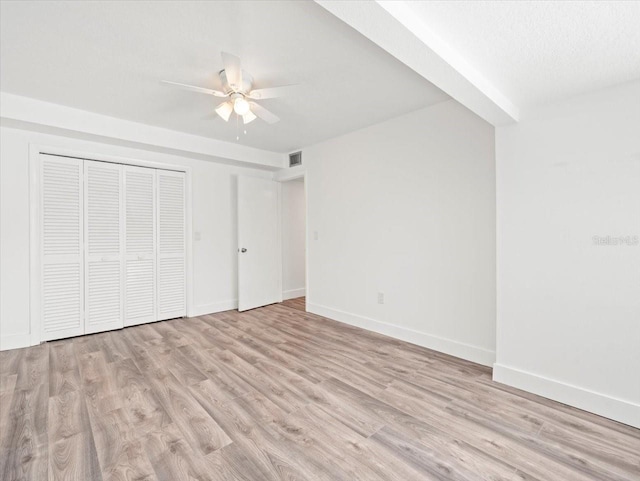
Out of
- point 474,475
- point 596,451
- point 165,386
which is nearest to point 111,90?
point 165,386

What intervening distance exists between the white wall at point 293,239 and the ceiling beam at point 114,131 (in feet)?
3.24

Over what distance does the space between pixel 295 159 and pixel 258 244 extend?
4.94 feet

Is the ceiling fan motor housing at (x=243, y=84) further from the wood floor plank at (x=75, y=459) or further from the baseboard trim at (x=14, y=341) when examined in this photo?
the baseboard trim at (x=14, y=341)

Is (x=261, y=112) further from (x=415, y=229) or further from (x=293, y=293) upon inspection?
(x=293, y=293)

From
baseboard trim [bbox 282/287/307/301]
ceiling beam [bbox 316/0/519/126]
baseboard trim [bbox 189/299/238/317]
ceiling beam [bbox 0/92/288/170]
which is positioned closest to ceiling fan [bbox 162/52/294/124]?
ceiling beam [bbox 316/0/519/126]

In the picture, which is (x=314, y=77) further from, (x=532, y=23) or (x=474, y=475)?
(x=474, y=475)

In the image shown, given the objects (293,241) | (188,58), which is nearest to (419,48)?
(188,58)

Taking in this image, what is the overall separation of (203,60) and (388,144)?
210 cm

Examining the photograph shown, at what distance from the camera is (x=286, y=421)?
1955 mm

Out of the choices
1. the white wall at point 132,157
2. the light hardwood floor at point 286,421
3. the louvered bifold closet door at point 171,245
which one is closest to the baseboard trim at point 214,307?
the white wall at point 132,157

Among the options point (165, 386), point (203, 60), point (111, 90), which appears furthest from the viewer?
point (111, 90)

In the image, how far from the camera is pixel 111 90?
271cm

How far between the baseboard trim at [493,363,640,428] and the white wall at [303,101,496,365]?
32cm

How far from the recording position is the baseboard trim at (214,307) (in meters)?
4.45
